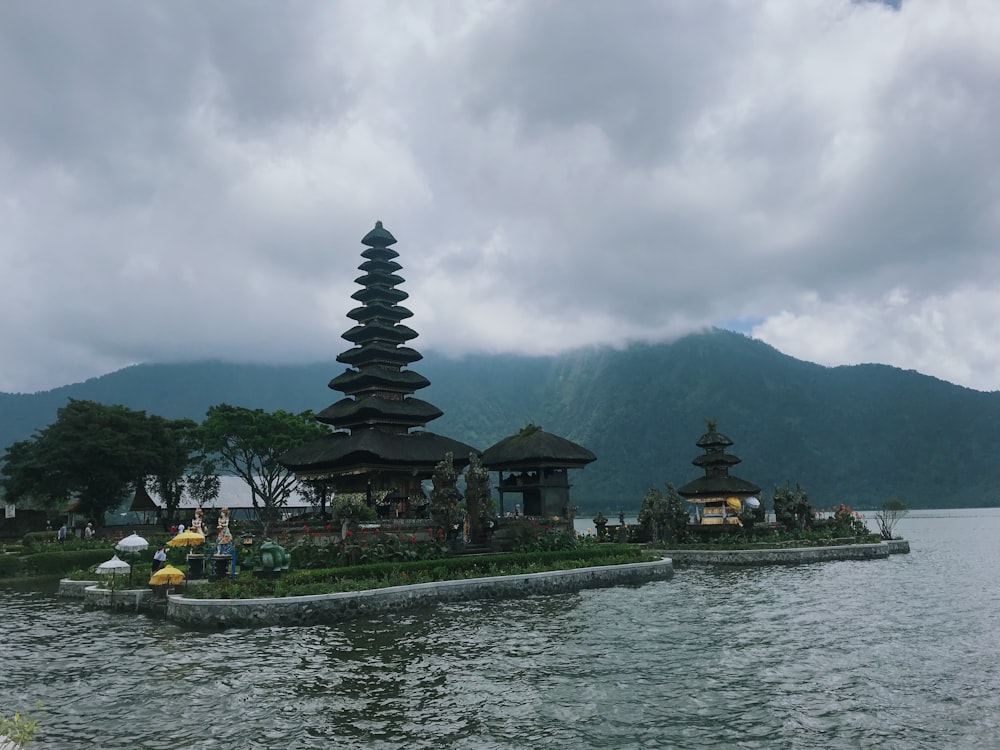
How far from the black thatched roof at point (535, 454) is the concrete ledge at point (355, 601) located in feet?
46.1

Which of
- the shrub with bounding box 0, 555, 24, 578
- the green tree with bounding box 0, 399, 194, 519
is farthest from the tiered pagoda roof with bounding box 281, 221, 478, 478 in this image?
the green tree with bounding box 0, 399, 194, 519

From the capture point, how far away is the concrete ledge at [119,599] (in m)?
30.4

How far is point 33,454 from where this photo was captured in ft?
204

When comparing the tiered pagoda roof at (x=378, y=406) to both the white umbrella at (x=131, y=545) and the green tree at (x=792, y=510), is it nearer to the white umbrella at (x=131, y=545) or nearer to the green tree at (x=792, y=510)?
the white umbrella at (x=131, y=545)

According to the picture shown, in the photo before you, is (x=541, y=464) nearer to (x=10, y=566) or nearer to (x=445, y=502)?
(x=445, y=502)

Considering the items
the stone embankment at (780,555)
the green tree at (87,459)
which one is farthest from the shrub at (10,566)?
the stone embankment at (780,555)

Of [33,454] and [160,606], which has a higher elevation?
[33,454]

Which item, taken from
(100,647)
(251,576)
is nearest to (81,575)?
(251,576)

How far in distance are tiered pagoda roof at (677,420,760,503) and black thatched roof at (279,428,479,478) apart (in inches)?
1010

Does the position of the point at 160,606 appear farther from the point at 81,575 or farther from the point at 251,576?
the point at 81,575

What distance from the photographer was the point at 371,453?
146 ft

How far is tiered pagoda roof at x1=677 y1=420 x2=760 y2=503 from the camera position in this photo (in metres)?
64.2

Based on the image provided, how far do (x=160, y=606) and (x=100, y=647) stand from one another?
7168 mm

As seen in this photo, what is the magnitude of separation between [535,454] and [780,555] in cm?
1826
